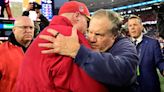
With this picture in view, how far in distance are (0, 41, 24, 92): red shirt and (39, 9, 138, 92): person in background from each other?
1.98m

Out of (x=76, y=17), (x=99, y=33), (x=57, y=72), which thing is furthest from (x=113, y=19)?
(x=57, y=72)

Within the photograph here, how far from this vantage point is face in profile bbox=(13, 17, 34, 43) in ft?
14.7

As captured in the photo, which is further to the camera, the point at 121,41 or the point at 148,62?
the point at 148,62

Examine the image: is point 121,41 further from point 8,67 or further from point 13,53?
point 13,53

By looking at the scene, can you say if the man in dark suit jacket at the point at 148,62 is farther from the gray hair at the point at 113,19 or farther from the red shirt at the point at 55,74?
the red shirt at the point at 55,74

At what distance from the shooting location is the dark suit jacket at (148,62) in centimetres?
487

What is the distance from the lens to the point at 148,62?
4.87 m

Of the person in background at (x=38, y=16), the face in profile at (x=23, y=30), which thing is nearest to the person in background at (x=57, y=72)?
the face in profile at (x=23, y=30)

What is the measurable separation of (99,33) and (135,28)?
301 centimetres

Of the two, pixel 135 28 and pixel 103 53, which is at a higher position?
pixel 103 53

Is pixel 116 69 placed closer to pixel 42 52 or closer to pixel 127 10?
pixel 42 52

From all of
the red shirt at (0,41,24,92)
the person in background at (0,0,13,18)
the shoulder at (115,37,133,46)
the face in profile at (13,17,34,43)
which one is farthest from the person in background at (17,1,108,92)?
the person in background at (0,0,13,18)

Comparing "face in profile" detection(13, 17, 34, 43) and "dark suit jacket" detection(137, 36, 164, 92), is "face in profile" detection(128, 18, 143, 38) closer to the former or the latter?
"dark suit jacket" detection(137, 36, 164, 92)

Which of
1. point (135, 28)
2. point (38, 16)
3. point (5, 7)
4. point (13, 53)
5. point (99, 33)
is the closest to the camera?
point (99, 33)
